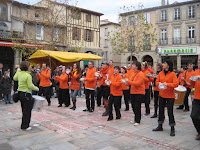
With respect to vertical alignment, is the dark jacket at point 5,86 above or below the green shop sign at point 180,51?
below

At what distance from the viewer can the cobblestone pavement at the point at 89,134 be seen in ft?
15.0

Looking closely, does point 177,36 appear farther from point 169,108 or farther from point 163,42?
point 169,108

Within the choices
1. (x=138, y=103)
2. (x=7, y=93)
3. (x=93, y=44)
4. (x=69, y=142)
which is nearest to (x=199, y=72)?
(x=138, y=103)

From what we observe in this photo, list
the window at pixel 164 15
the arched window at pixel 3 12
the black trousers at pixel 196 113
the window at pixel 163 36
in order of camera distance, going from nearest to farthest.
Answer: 1. the black trousers at pixel 196 113
2. the arched window at pixel 3 12
3. the window at pixel 164 15
4. the window at pixel 163 36

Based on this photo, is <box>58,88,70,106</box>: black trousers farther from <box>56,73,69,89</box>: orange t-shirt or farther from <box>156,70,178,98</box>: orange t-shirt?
<box>156,70,178,98</box>: orange t-shirt

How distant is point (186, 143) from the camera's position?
476 centimetres

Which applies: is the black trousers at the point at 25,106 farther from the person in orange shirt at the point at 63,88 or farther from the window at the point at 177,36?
the window at the point at 177,36

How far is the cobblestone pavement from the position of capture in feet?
15.0

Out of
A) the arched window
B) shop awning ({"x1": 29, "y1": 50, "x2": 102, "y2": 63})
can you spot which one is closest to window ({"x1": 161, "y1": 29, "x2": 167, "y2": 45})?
shop awning ({"x1": 29, "y1": 50, "x2": 102, "y2": 63})

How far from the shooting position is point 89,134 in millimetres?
5363

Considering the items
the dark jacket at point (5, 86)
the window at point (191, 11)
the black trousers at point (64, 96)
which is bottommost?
the black trousers at point (64, 96)

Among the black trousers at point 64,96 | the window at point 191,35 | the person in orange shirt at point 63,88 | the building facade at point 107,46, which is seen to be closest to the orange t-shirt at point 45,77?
the person in orange shirt at point 63,88

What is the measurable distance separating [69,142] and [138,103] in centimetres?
251

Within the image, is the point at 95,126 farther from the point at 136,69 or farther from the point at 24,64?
the point at 24,64
